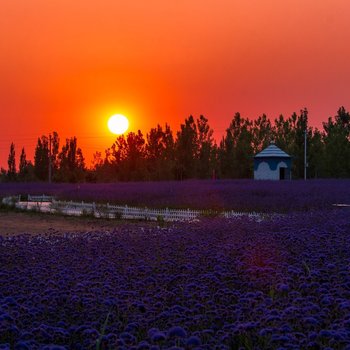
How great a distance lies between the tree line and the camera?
53.9 metres

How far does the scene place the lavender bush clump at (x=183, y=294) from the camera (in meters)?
3.73

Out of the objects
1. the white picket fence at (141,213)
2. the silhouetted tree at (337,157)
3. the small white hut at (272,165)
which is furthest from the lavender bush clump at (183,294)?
the silhouetted tree at (337,157)

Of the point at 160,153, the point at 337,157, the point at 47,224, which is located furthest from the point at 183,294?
the point at 160,153

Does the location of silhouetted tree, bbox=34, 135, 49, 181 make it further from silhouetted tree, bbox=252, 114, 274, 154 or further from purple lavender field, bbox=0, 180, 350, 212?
purple lavender field, bbox=0, 180, 350, 212

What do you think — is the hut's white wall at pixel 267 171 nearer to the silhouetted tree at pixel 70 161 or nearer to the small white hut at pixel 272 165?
the small white hut at pixel 272 165

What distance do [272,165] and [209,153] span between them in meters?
19.8

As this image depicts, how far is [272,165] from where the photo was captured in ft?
137

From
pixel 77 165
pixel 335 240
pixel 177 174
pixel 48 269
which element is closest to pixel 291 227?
pixel 335 240

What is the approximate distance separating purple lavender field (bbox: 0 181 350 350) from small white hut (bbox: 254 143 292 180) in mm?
33179

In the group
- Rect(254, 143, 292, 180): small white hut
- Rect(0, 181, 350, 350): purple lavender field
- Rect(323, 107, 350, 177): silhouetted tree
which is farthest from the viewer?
Rect(323, 107, 350, 177): silhouetted tree

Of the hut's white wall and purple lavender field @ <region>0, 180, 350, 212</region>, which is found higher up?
the hut's white wall

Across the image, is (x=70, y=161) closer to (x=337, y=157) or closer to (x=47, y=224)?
(x=337, y=157)

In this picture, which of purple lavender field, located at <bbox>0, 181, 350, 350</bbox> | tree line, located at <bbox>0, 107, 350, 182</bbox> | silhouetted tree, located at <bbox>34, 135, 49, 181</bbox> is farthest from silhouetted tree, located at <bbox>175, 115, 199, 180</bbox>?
purple lavender field, located at <bbox>0, 181, 350, 350</bbox>

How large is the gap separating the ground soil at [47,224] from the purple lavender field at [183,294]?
899 cm
